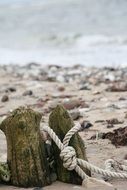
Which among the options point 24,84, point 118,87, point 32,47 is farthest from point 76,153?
point 32,47

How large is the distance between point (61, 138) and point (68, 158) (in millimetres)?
208

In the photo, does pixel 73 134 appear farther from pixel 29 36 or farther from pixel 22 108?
pixel 29 36

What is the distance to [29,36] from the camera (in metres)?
26.4

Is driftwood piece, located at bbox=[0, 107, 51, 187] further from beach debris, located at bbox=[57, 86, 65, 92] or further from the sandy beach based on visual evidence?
beach debris, located at bbox=[57, 86, 65, 92]

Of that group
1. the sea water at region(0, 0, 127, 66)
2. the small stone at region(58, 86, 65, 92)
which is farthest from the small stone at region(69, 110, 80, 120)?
the sea water at region(0, 0, 127, 66)

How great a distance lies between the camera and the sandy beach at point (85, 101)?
4.27 metres

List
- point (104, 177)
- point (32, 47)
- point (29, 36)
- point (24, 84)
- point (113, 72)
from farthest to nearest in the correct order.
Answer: point (29, 36) → point (32, 47) → point (113, 72) → point (24, 84) → point (104, 177)

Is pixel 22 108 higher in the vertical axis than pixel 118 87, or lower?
higher

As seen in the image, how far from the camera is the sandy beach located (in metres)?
4.27

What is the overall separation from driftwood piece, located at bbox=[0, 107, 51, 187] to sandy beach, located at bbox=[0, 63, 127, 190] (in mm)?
88

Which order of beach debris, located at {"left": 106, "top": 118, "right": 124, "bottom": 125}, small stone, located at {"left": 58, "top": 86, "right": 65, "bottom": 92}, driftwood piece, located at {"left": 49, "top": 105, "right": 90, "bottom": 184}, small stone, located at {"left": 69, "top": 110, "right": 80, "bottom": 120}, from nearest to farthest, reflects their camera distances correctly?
driftwood piece, located at {"left": 49, "top": 105, "right": 90, "bottom": 184} < beach debris, located at {"left": 106, "top": 118, "right": 124, "bottom": 125} < small stone, located at {"left": 69, "top": 110, "right": 80, "bottom": 120} < small stone, located at {"left": 58, "top": 86, "right": 65, "bottom": 92}

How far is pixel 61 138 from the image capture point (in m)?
3.34

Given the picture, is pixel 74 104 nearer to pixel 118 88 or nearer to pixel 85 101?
pixel 85 101

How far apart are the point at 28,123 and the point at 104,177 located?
2.15 ft
